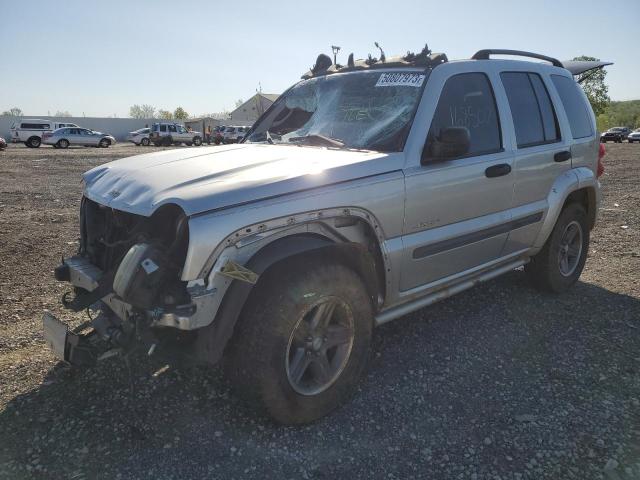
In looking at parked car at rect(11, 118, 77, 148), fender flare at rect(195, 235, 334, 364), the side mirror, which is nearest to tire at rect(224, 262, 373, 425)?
fender flare at rect(195, 235, 334, 364)

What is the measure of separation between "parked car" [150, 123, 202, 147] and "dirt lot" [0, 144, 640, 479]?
1369 inches

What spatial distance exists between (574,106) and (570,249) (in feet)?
4.58

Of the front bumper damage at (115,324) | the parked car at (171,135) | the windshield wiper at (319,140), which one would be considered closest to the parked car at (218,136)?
the parked car at (171,135)

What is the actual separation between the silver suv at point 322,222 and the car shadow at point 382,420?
0.24 meters

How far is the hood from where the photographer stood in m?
2.33

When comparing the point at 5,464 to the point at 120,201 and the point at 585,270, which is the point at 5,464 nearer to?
the point at 120,201

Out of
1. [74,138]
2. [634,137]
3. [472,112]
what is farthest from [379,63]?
[634,137]

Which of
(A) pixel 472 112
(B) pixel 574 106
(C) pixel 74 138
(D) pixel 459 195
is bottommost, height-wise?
(D) pixel 459 195

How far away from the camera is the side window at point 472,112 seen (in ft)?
10.7

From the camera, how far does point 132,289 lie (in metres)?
2.22

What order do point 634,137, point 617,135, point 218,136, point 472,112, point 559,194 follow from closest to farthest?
point 472,112, point 559,194, point 218,136, point 634,137, point 617,135

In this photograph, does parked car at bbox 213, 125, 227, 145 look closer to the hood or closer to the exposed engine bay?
the hood

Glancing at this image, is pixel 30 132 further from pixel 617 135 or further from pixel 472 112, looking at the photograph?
pixel 617 135

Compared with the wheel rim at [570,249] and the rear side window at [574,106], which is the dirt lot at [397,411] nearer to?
the wheel rim at [570,249]
